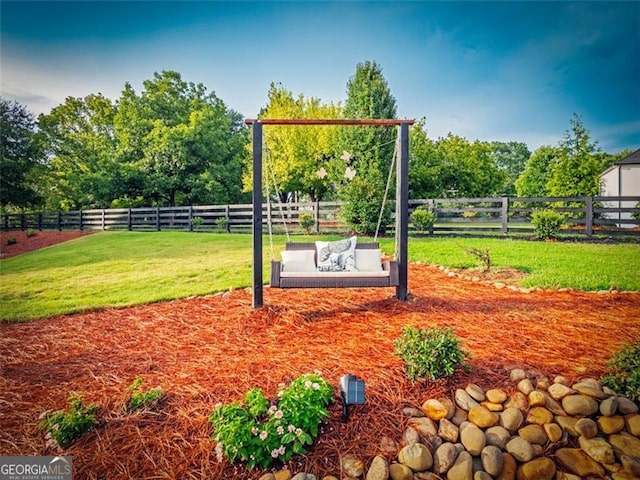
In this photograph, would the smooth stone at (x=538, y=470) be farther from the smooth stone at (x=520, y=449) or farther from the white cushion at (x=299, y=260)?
the white cushion at (x=299, y=260)

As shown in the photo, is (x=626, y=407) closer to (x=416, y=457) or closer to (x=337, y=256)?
(x=416, y=457)

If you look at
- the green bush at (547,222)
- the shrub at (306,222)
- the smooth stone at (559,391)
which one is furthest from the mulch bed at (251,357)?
the shrub at (306,222)

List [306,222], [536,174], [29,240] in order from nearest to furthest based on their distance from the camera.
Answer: [29,240]
[306,222]
[536,174]

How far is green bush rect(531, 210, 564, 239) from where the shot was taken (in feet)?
20.0

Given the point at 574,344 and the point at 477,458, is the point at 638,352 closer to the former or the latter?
the point at 574,344

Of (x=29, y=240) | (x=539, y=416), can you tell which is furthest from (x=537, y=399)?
(x=29, y=240)

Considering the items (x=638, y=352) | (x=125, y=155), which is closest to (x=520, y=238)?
(x=638, y=352)

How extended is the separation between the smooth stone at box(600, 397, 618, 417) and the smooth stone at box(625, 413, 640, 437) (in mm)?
50

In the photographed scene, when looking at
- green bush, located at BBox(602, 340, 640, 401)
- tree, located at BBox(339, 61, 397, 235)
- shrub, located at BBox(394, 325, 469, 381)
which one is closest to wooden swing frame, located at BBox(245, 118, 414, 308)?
Answer: shrub, located at BBox(394, 325, 469, 381)

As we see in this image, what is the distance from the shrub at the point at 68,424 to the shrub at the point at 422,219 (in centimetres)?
688

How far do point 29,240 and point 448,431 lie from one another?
333 inches

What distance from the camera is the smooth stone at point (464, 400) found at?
155 centimetres

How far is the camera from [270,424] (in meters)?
1.37

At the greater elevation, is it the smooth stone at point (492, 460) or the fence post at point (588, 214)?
the fence post at point (588, 214)
